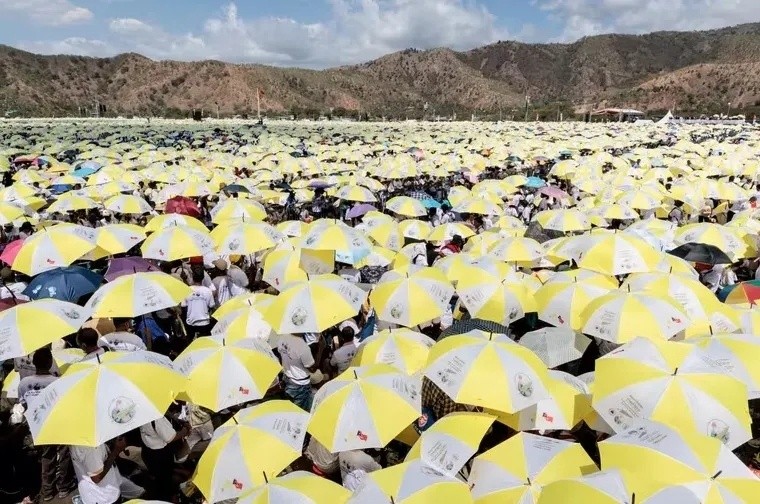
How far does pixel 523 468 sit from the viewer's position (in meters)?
3.50

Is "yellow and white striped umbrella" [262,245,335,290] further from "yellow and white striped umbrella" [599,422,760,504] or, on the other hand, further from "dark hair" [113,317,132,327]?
"yellow and white striped umbrella" [599,422,760,504]

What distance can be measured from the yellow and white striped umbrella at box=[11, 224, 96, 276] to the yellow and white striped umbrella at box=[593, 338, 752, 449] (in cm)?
697

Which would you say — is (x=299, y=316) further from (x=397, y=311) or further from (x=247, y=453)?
(x=247, y=453)

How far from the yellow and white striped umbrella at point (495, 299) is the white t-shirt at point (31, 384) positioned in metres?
4.18

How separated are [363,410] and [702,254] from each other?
6208mm

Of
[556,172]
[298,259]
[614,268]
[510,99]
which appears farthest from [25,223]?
[510,99]

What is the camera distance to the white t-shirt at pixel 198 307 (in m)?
7.66

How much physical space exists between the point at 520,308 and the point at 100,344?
449 cm

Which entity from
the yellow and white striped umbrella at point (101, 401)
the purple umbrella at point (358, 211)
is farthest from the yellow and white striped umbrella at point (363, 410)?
the purple umbrella at point (358, 211)

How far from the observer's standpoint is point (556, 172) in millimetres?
17938

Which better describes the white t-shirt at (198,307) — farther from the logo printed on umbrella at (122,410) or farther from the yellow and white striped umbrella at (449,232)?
Result: the yellow and white striped umbrella at (449,232)

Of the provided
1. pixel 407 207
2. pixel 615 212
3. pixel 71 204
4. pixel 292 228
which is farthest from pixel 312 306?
pixel 71 204

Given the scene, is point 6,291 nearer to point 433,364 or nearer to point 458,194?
point 433,364

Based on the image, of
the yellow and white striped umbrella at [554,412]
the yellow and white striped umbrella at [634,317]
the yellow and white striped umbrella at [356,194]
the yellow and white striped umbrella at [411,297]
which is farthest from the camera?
the yellow and white striped umbrella at [356,194]
